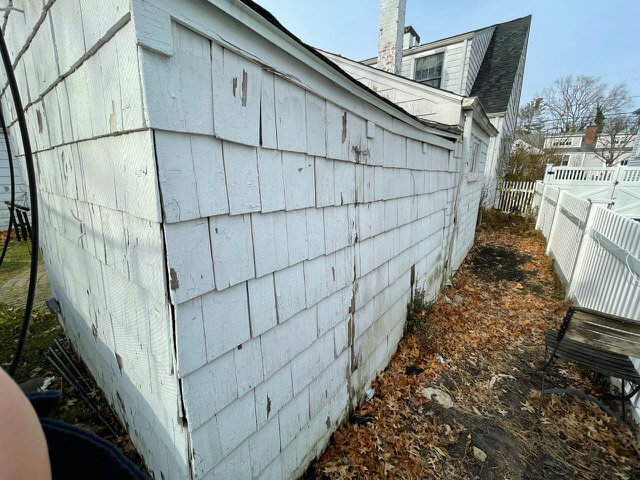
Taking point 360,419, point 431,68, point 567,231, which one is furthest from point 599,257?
point 431,68

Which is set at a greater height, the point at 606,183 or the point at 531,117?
the point at 531,117

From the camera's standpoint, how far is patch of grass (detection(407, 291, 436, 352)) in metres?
3.80

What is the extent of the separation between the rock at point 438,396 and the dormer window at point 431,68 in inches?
401

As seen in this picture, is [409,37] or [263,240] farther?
[409,37]

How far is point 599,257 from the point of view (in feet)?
13.8

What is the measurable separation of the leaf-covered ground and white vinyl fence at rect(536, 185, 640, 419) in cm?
56

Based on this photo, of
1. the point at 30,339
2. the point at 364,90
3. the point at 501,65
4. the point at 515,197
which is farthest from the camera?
the point at 501,65

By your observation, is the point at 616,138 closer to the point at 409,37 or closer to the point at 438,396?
the point at 409,37

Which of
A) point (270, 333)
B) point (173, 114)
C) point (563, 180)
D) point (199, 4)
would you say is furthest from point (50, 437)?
point (563, 180)

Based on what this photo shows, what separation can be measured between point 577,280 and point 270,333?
5.92m

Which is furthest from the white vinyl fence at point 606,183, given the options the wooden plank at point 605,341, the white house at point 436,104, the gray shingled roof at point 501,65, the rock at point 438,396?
the rock at point 438,396

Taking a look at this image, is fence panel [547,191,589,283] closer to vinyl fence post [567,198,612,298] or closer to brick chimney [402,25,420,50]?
vinyl fence post [567,198,612,298]

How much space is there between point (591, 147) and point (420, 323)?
131 ft

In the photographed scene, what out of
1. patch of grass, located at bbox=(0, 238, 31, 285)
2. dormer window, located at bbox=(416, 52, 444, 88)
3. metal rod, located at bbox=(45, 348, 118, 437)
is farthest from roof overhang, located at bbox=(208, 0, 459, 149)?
dormer window, located at bbox=(416, 52, 444, 88)
